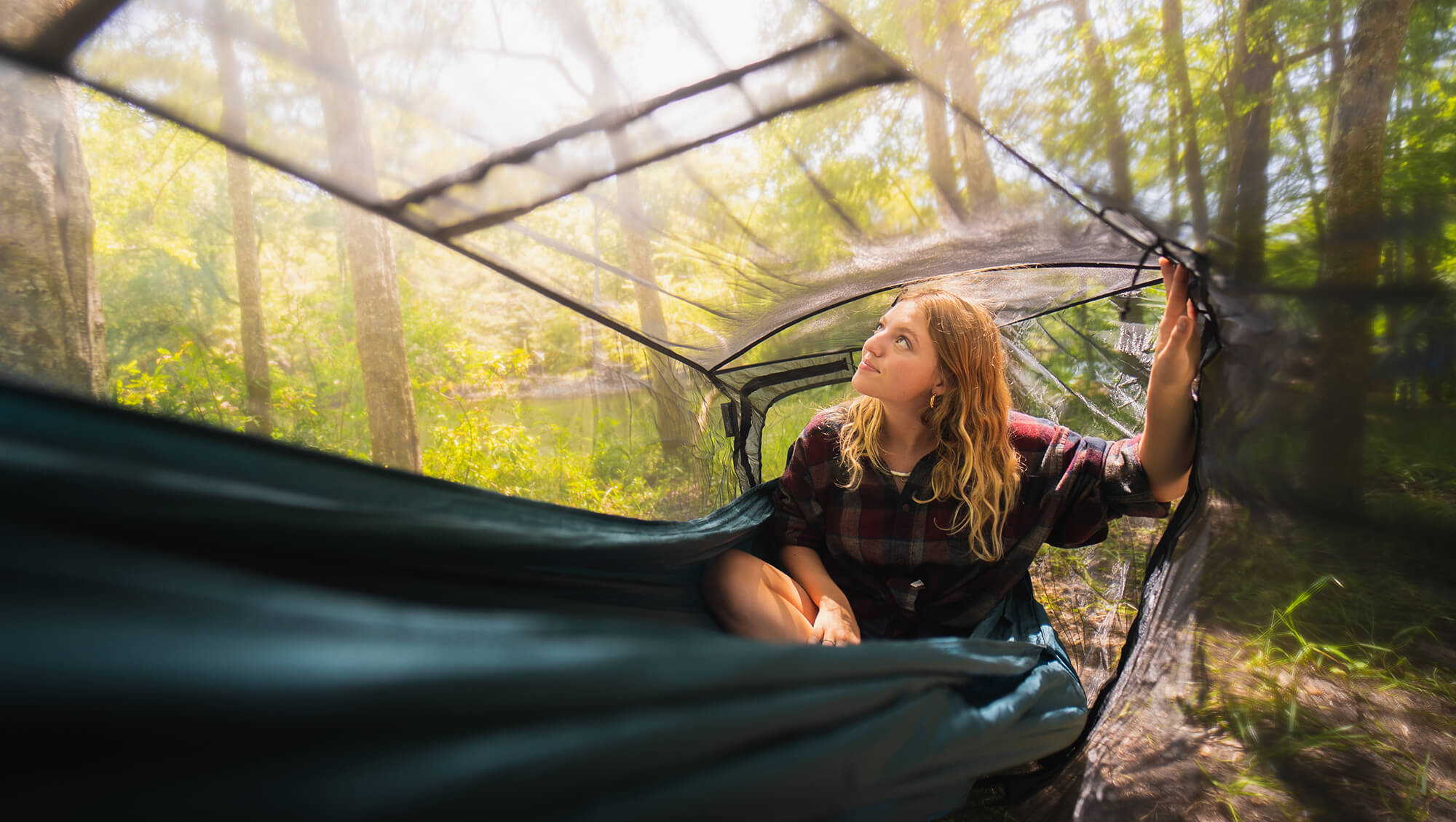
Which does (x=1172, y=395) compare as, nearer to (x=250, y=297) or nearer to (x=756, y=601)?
(x=756, y=601)

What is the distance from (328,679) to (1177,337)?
1391 millimetres

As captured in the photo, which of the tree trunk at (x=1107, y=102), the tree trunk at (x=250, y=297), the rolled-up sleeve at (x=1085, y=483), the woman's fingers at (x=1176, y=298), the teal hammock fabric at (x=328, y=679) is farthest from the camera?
the tree trunk at (x=250, y=297)

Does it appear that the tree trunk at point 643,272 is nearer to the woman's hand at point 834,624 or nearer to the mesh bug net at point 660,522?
the mesh bug net at point 660,522

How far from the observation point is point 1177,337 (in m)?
1.23

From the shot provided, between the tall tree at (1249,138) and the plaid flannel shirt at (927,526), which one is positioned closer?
the tall tree at (1249,138)

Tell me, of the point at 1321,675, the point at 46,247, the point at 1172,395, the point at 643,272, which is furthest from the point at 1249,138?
the point at 46,247

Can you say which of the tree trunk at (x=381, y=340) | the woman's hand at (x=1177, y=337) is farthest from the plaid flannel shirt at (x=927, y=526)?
the tree trunk at (x=381, y=340)

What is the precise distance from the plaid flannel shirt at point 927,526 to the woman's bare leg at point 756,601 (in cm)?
15

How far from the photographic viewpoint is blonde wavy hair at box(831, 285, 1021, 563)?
158 centimetres

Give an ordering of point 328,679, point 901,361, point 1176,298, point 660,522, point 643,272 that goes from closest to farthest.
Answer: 1. point 328,679
2. point 1176,298
3. point 660,522
4. point 901,361
5. point 643,272

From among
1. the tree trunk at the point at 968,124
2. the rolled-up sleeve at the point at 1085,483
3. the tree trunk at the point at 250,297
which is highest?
the tree trunk at the point at 250,297

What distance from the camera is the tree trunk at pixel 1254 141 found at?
0.82 metres

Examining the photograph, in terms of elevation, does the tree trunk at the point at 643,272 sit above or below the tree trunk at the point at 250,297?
below

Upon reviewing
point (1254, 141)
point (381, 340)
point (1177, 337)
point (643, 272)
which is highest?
point (381, 340)
